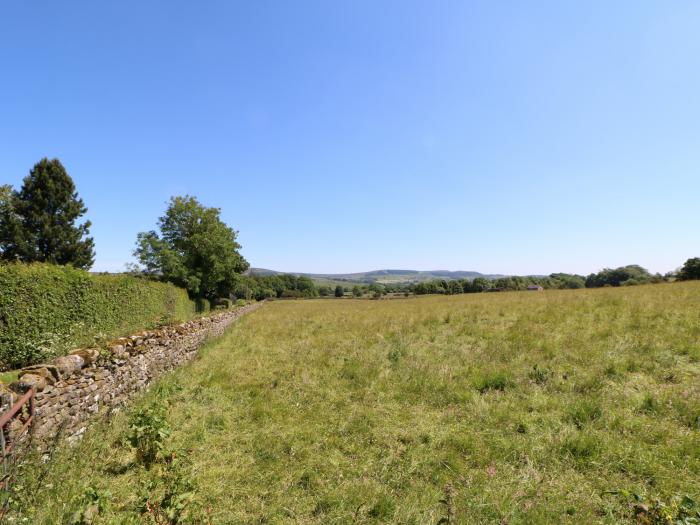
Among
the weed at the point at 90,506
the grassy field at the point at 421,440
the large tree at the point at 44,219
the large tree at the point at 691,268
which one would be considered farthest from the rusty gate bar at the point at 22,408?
the large tree at the point at 691,268

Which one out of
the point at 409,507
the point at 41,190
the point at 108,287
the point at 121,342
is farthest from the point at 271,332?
the point at 41,190

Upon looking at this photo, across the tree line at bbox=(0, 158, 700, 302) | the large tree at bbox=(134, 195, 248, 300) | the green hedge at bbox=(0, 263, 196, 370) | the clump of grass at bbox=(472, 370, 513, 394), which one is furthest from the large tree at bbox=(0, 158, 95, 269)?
the clump of grass at bbox=(472, 370, 513, 394)

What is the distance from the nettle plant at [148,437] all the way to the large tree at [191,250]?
27279 mm

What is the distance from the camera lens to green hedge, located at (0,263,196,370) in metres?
7.66

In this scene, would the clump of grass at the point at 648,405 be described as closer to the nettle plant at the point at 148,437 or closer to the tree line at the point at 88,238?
the nettle plant at the point at 148,437

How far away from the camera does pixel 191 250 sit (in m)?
32.0

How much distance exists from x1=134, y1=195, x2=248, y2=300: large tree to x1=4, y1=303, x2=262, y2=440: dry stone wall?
2388 centimetres

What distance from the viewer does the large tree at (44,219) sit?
29.1 meters

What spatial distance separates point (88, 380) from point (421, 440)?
5834 millimetres

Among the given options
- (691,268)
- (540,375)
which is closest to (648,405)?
(540,375)

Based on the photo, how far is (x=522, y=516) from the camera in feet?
10.8

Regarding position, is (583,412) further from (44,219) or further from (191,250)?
(44,219)

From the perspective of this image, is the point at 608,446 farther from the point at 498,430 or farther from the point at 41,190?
the point at 41,190

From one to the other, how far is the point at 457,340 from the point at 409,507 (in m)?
7.53
